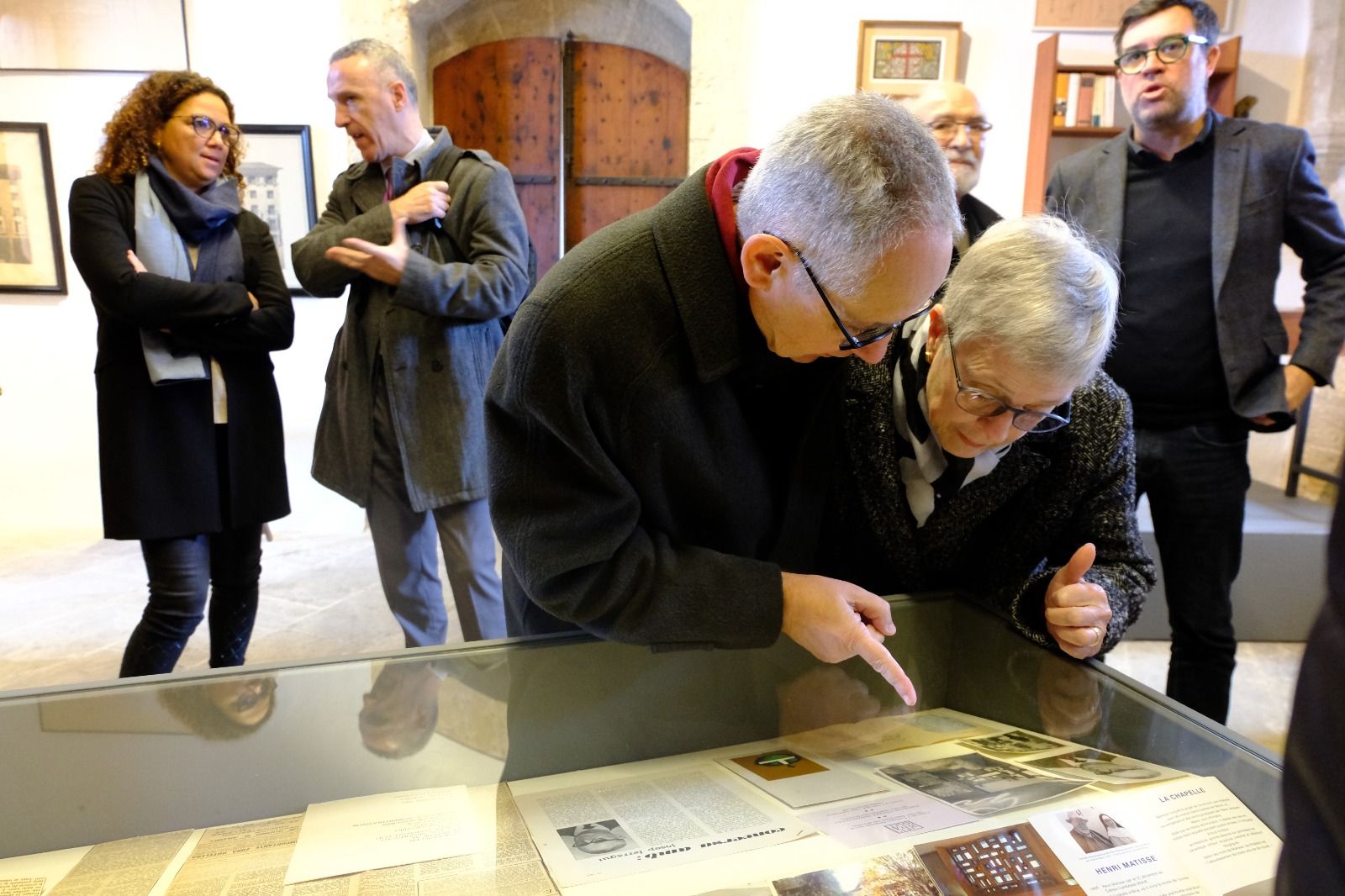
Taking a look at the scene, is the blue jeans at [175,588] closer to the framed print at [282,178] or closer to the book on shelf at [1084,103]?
the framed print at [282,178]

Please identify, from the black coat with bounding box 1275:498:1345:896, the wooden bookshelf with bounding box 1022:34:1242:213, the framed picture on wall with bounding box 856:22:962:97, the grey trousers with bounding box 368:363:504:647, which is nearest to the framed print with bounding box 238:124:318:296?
the grey trousers with bounding box 368:363:504:647

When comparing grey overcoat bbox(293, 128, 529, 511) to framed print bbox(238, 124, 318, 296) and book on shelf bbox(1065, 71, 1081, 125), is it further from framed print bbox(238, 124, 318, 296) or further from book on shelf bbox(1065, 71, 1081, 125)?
book on shelf bbox(1065, 71, 1081, 125)

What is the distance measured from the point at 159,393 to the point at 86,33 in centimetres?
317

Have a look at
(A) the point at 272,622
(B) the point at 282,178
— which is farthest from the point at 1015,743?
(B) the point at 282,178

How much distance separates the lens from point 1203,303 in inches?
85.4

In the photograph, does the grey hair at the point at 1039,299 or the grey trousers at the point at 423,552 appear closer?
the grey hair at the point at 1039,299

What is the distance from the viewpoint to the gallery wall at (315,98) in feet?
13.9

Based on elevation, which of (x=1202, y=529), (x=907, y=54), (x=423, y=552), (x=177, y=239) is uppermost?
(x=907, y=54)

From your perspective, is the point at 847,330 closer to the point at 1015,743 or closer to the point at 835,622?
Answer: the point at 835,622

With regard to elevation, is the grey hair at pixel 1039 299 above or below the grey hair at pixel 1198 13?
below

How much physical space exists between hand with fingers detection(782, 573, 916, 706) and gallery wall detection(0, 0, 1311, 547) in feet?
11.3

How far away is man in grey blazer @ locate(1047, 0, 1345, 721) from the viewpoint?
2137mm

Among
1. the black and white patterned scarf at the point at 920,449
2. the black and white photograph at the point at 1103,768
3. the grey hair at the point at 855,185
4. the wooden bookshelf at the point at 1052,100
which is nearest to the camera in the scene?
the grey hair at the point at 855,185

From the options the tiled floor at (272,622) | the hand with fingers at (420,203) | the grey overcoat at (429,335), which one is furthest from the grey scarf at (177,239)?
the tiled floor at (272,622)
